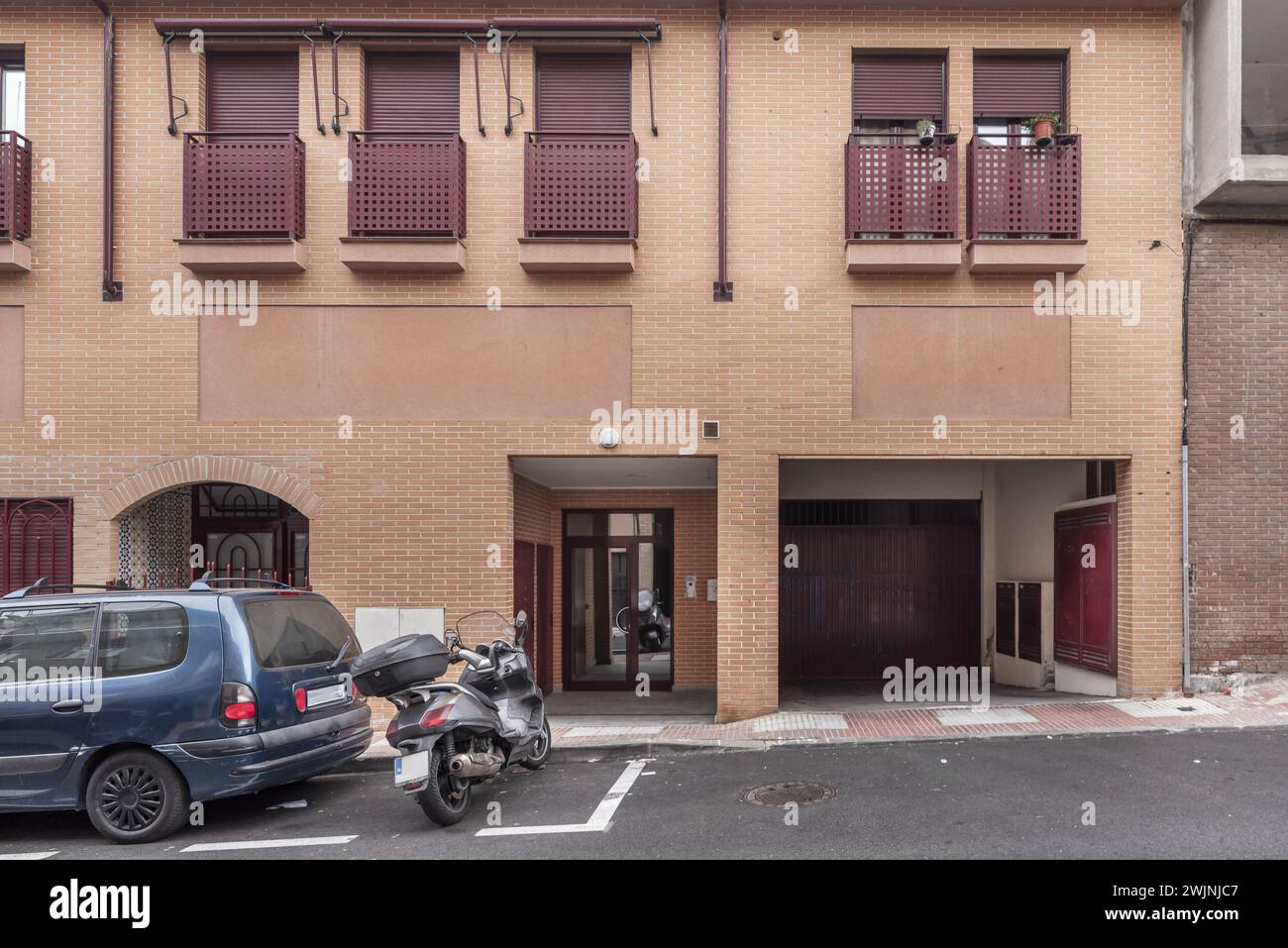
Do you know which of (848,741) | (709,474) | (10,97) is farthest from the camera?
(709,474)

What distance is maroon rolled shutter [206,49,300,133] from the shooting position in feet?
33.8

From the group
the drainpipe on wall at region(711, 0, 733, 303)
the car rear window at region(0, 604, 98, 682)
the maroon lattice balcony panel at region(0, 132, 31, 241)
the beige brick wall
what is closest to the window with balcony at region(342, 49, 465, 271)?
the beige brick wall

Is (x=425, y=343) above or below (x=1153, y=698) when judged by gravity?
above

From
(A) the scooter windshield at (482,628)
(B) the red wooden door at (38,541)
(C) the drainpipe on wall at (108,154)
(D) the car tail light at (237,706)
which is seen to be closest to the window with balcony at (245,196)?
(C) the drainpipe on wall at (108,154)

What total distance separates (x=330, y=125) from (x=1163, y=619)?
10.6m

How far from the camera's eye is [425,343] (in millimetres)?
10016

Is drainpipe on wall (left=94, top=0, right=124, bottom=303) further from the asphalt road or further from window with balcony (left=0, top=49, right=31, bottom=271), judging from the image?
the asphalt road

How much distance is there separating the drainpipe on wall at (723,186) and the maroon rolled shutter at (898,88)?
154 centimetres

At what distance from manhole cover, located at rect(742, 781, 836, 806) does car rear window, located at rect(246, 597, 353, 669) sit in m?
3.47

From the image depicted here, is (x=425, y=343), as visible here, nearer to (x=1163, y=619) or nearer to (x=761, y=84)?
(x=761, y=84)

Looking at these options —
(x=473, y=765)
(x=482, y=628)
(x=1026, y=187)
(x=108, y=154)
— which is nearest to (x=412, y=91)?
(x=108, y=154)

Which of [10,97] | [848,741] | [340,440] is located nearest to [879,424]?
[848,741]

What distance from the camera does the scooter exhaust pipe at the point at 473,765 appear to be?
20.8 feet

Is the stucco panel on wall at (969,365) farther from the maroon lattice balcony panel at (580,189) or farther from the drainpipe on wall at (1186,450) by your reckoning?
the maroon lattice balcony panel at (580,189)
